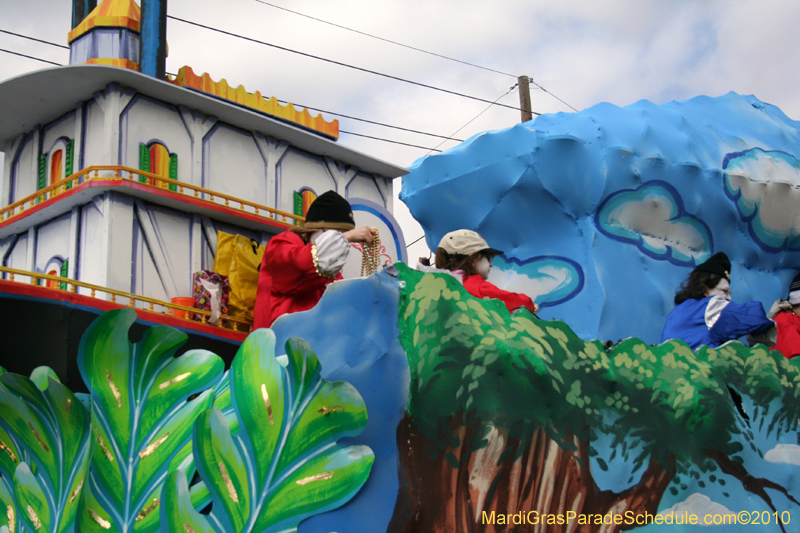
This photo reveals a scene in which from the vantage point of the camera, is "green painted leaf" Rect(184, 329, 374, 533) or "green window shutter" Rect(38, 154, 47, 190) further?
"green window shutter" Rect(38, 154, 47, 190)

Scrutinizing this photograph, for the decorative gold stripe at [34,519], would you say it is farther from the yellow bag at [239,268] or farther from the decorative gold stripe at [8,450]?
the yellow bag at [239,268]

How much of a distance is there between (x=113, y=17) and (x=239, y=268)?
161cm

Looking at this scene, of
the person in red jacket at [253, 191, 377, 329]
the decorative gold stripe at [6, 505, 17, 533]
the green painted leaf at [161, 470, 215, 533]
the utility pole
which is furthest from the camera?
the utility pole

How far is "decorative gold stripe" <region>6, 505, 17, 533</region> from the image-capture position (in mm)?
3137

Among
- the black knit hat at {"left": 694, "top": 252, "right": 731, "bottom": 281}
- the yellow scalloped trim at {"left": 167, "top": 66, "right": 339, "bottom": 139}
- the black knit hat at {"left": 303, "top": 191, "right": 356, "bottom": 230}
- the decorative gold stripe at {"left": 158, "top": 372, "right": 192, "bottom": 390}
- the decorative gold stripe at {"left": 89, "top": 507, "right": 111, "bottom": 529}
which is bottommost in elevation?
the decorative gold stripe at {"left": 89, "top": 507, "right": 111, "bottom": 529}

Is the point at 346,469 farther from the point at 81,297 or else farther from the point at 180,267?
the point at 180,267

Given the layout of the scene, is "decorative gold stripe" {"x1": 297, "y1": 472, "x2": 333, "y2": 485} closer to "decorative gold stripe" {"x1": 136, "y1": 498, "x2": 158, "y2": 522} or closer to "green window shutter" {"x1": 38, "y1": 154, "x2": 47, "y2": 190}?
"decorative gold stripe" {"x1": 136, "y1": 498, "x2": 158, "y2": 522}

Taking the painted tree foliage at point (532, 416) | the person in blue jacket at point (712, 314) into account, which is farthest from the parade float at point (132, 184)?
the person in blue jacket at point (712, 314)

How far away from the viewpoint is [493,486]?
2.67 meters

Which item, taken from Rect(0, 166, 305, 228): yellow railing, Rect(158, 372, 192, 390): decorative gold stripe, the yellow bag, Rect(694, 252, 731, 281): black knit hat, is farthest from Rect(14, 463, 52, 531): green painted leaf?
Rect(694, 252, 731, 281): black knit hat

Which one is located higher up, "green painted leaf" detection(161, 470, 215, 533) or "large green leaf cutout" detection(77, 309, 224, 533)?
"large green leaf cutout" detection(77, 309, 224, 533)

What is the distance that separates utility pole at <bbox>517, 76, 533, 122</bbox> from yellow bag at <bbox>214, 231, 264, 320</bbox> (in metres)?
7.91

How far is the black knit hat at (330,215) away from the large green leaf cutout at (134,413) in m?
0.90

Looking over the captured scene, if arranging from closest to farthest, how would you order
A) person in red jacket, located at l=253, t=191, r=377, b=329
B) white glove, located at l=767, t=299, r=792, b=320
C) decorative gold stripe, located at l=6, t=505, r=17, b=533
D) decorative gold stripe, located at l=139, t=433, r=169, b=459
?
1. decorative gold stripe, located at l=139, t=433, r=169, b=459
2. decorative gold stripe, located at l=6, t=505, r=17, b=533
3. person in red jacket, located at l=253, t=191, r=377, b=329
4. white glove, located at l=767, t=299, r=792, b=320
